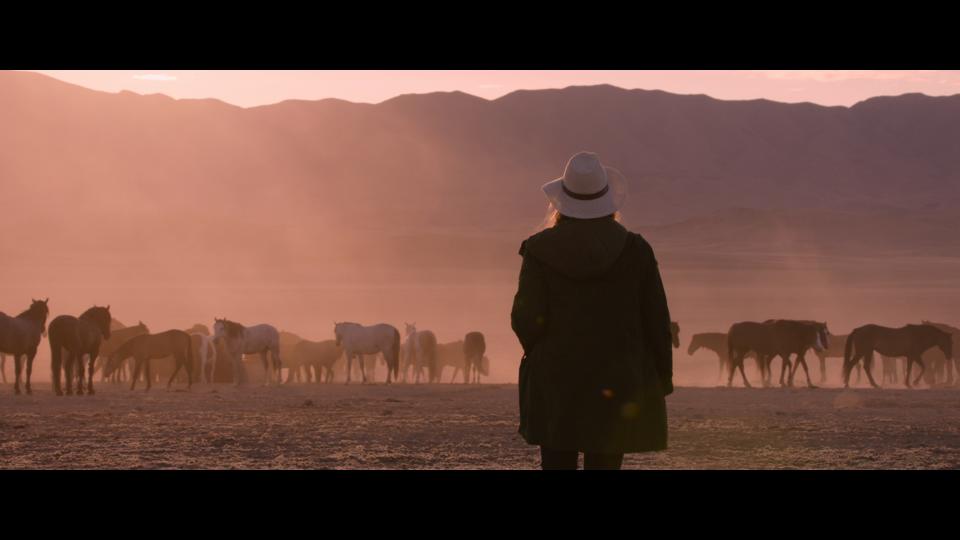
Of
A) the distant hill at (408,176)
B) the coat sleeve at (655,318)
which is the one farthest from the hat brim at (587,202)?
the distant hill at (408,176)

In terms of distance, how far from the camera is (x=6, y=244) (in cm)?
11538

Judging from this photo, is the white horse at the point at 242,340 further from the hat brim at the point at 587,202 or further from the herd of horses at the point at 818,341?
the hat brim at the point at 587,202

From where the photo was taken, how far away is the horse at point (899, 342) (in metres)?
30.9

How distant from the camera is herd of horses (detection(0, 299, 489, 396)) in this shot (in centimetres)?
2277

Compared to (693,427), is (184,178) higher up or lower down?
higher up

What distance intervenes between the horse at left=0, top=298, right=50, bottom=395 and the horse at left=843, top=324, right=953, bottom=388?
17200 millimetres

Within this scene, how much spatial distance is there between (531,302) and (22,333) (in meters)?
18.3

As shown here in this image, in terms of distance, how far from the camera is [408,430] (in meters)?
16.5

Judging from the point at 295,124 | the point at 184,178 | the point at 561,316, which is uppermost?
the point at 295,124

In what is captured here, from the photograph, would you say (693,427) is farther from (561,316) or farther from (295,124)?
(295,124)

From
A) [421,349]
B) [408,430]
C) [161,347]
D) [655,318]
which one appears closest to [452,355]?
[421,349]

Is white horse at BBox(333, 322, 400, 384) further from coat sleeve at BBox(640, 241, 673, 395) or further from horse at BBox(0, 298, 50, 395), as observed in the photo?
coat sleeve at BBox(640, 241, 673, 395)
